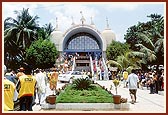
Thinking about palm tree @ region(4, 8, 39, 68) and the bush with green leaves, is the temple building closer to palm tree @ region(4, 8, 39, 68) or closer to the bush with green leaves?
palm tree @ region(4, 8, 39, 68)

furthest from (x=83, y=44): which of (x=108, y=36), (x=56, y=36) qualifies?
(x=56, y=36)

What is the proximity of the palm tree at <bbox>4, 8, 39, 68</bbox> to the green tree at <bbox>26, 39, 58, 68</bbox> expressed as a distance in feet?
3.66

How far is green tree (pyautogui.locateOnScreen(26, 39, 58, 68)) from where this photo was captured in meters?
36.3

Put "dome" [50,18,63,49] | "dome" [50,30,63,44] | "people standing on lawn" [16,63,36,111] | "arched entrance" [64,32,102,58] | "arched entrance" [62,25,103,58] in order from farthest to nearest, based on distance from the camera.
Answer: "arched entrance" [64,32,102,58]
"arched entrance" [62,25,103,58]
"dome" [50,30,63,44]
"dome" [50,18,63,49]
"people standing on lawn" [16,63,36,111]

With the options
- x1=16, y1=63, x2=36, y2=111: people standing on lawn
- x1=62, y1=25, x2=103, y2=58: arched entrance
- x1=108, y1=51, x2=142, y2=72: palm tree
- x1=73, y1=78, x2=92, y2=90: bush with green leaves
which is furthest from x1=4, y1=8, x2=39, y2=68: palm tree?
x1=16, y1=63, x2=36, y2=111: people standing on lawn

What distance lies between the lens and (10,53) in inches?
1470

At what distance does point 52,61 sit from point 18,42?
3.87m

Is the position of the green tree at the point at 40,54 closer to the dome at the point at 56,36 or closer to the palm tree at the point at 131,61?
the dome at the point at 56,36

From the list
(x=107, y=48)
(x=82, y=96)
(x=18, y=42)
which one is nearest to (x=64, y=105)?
(x=82, y=96)

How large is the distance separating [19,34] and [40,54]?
2802 mm

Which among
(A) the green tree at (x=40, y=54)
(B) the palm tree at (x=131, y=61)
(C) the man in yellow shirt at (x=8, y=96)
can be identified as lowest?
(C) the man in yellow shirt at (x=8, y=96)

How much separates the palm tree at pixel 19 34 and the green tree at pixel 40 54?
1116 millimetres

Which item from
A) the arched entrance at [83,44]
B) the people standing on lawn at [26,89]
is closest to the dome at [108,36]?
the arched entrance at [83,44]

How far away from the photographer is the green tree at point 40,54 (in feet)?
119
